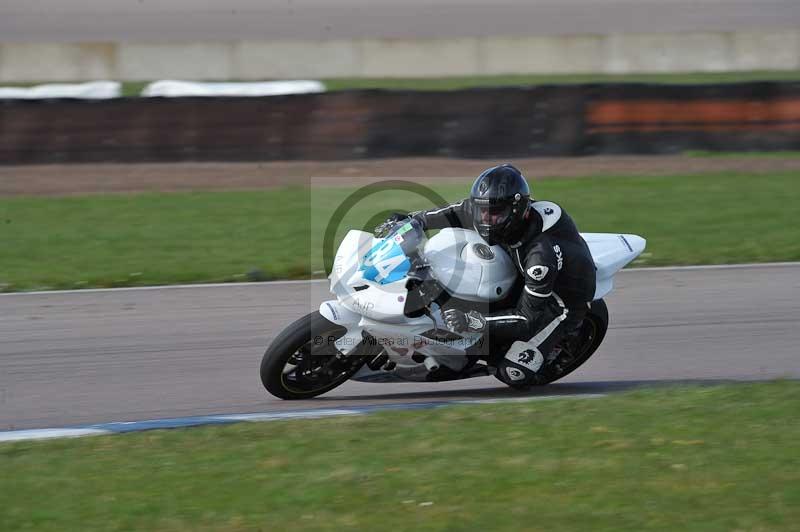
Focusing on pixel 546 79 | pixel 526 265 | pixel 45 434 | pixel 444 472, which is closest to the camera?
pixel 444 472

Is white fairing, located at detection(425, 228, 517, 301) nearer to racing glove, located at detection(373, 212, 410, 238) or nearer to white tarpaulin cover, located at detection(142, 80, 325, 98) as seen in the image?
racing glove, located at detection(373, 212, 410, 238)

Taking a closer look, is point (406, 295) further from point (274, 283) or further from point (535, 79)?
point (535, 79)

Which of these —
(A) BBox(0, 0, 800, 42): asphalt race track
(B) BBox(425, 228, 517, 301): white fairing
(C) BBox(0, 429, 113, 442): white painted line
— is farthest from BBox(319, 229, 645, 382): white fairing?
(A) BBox(0, 0, 800, 42): asphalt race track

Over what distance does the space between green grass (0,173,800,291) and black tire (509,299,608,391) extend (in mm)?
3857

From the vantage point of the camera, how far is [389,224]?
6336 millimetres

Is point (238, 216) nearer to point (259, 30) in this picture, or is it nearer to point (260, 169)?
point (260, 169)

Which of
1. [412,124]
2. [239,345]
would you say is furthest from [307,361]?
[412,124]

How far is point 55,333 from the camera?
28.0ft

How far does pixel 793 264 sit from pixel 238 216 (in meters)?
6.76

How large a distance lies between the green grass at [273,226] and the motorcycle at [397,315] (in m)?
4.08

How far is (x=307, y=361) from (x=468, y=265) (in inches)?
45.2

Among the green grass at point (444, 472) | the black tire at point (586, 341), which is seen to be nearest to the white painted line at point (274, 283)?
the black tire at point (586, 341)

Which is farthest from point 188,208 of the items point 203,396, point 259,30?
point 259,30

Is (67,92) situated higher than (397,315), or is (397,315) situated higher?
(67,92)
